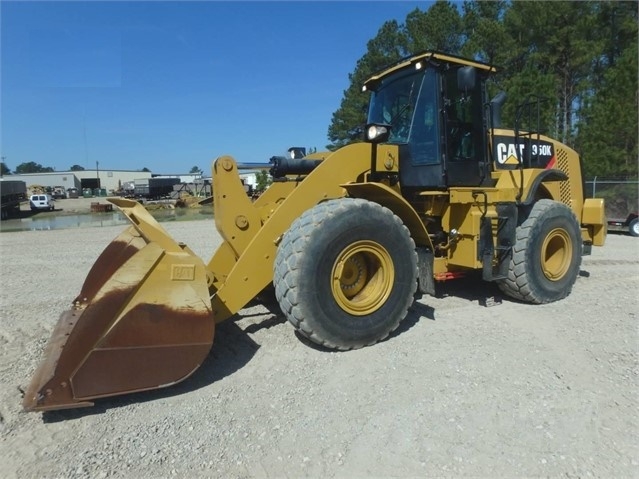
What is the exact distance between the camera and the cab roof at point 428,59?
189 inches

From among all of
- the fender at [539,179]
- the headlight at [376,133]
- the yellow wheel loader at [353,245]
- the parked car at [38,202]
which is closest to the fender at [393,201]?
the yellow wheel loader at [353,245]

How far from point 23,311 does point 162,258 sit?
Answer: 3.37 meters

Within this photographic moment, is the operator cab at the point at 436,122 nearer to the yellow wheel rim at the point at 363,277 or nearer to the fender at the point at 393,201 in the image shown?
the fender at the point at 393,201

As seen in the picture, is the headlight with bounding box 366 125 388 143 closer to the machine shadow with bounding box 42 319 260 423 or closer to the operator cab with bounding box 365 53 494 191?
the operator cab with bounding box 365 53 494 191

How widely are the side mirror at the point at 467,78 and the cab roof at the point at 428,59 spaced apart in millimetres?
368

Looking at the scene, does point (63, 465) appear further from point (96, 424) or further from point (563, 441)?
point (563, 441)

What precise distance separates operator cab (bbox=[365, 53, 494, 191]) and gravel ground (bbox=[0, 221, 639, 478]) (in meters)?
1.56

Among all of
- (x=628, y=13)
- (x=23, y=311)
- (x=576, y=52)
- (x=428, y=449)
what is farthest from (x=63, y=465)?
(x=628, y=13)

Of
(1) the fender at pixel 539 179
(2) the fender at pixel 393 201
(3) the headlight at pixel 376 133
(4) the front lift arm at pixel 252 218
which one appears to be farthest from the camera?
(1) the fender at pixel 539 179

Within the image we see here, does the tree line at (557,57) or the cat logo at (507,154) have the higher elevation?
the tree line at (557,57)

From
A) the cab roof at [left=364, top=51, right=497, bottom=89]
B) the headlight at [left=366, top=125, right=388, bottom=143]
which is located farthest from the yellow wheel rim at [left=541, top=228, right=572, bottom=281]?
the headlight at [left=366, top=125, right=388, bottom=143]

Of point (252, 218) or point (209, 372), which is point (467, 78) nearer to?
point (252, 218)

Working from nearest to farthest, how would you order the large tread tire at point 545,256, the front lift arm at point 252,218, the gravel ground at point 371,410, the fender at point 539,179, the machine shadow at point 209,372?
the gravel ground at point 371,410 < the machine shadow at point 209,372 < the front lift arm at point 252,218 < the large tread tire at point 545,256 < the fender at point 539,179

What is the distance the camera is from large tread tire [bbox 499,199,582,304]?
5156 millimetres
